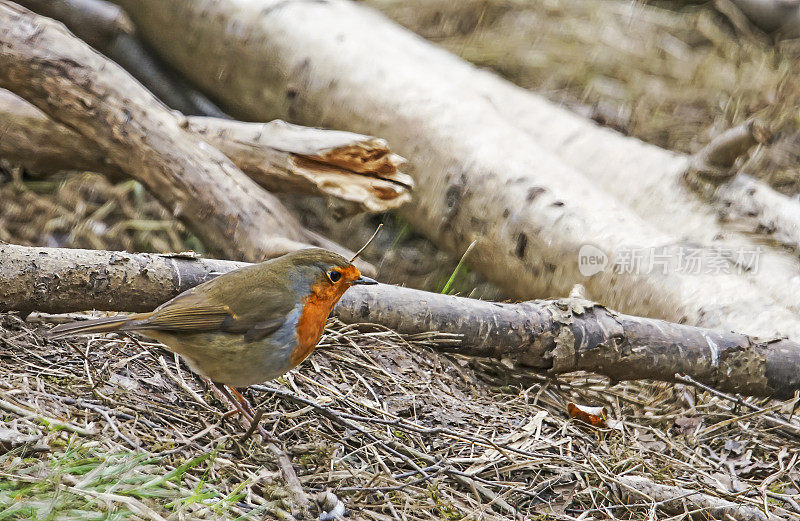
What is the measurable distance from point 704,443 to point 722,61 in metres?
5.07

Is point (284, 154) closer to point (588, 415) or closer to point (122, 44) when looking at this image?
point (588, 415)

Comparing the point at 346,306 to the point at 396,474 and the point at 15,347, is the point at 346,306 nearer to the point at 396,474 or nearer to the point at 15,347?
the point at 396,474

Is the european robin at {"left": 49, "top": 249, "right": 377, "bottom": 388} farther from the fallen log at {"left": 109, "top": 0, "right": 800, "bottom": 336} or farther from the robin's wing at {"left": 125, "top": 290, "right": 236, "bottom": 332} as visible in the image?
the fallen log at {"left": 109, "top": 0, "right": 800, "bottom": 336}

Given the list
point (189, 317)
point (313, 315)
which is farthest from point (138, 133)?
point (313, 315)

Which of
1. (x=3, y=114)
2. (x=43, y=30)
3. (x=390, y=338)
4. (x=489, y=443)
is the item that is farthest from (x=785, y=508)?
(x=3, y=114)

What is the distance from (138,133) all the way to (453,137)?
2.05 meters

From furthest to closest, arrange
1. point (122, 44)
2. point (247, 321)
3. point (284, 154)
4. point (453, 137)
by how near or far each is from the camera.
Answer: point (122, 44), point (453, 137), point (284, 154), point (247, 321)

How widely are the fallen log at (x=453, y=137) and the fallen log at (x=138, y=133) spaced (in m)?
1.32

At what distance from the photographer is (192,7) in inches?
233

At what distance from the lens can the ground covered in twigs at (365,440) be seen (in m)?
2.22

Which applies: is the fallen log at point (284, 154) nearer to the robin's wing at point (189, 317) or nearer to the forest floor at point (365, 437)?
the forest floor at point (365, 437)

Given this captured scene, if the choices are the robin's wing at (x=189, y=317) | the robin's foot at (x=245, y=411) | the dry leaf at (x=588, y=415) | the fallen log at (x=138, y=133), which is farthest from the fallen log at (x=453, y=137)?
the robin's wing at (x=189, y=317)

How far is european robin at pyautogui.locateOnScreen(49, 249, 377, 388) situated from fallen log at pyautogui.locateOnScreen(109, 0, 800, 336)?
2.24 meters

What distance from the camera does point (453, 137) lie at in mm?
5246
